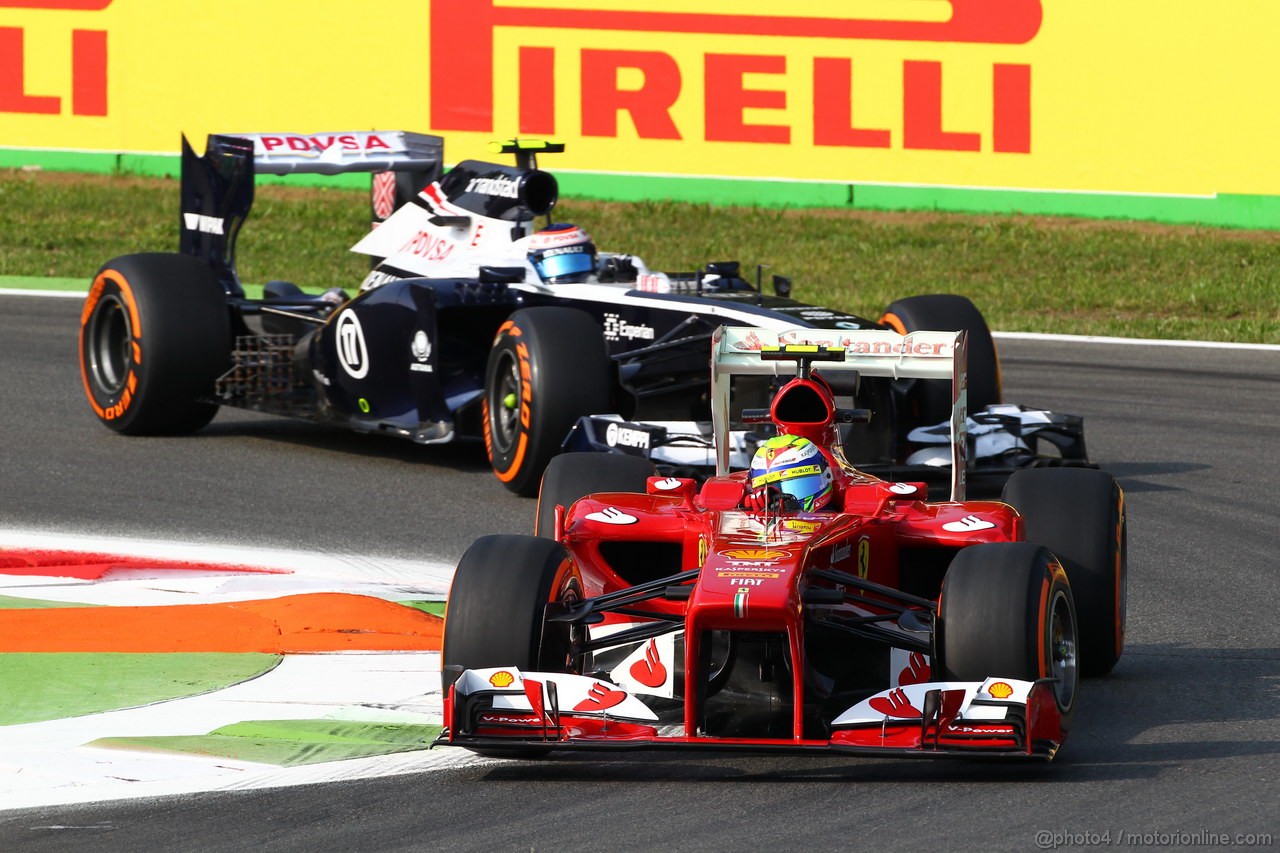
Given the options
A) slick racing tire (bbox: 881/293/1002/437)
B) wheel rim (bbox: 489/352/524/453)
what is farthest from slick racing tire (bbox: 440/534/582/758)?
slick racing tire (bbox: 881/293/1002/437)

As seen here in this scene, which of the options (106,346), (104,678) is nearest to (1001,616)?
(104,678)

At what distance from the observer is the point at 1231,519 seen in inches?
429

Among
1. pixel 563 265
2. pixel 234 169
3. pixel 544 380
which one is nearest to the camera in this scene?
pixel 544 380

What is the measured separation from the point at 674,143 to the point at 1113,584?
50.9ft

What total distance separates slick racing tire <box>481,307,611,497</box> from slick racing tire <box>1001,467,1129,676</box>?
142 inches

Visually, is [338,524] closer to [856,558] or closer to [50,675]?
[50,675]

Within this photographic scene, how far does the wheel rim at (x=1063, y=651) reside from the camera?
22.1ft

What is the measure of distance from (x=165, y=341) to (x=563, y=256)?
241 cm

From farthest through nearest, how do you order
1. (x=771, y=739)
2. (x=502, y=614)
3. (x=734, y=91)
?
(x=734, y=91) → (x=502, y=614) → (x=771, y=739)

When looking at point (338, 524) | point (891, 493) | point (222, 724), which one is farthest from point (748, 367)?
point (338, 524)

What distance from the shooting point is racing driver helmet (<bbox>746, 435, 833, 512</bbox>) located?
24.1ft

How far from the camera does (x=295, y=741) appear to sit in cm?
691

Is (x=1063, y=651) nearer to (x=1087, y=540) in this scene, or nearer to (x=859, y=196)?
(x=1087, y=540)

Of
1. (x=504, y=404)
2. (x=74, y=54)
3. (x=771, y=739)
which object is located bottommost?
(x=771, y=739)
